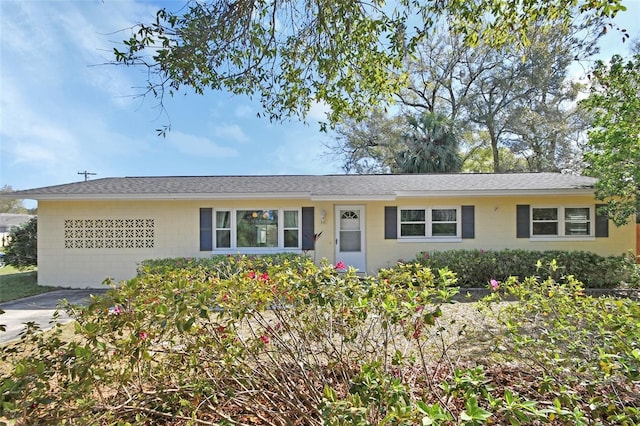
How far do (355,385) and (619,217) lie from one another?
1041 centimetres

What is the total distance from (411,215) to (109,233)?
32.4 ft

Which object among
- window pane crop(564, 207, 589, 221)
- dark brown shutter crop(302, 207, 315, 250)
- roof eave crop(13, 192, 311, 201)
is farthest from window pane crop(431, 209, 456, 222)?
roof eave crop(13, 192, 311, 201)

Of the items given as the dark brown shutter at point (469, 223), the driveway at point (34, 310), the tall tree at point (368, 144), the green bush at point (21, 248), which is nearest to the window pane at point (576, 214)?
the dark brown shutter at point (469, 223)

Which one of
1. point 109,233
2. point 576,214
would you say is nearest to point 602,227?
point 576,214

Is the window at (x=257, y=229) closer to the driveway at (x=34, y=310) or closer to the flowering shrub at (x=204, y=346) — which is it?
the driveway at (x=34, y=310)

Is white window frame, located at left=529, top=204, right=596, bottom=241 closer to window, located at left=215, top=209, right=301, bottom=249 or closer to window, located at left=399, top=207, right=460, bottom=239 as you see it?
window, located at left=399, top=207, right=460, bottom=239

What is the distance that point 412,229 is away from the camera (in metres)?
10.1

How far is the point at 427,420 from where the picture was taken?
1.27m

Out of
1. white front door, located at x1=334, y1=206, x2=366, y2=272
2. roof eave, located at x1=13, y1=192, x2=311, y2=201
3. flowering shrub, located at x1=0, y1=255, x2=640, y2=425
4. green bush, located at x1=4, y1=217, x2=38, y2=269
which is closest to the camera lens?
flowering shrub, located at x1=0, y1=255, x2=640, y2=425

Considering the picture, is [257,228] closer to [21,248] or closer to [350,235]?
[350,235]

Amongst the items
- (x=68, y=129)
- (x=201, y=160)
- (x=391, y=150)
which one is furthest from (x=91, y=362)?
(x=391, y=150)

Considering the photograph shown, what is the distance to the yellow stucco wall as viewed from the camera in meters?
9.78

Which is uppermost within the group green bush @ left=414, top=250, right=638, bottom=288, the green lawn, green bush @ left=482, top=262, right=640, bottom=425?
green bush @ left=482, top=262, right=640, bottom=425

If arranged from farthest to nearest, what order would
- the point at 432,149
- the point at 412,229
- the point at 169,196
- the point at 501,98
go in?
the point at 501,98
the point at 432,149
the point at 412,229
the point at 169,196
